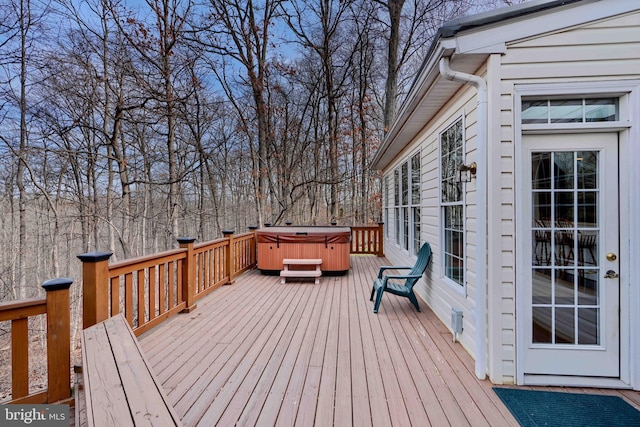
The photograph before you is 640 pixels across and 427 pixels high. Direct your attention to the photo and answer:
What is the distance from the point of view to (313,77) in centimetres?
1254

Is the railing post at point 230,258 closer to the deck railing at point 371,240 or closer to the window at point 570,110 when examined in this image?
the deck railing at point 371,240

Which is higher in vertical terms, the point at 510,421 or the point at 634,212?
the point at 634,212

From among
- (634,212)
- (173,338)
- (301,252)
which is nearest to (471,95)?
(634,212)

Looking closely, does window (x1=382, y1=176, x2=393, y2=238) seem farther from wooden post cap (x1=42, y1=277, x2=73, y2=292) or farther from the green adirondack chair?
wooden post cap (x1=42, y1=277, x2=73, y2=292)

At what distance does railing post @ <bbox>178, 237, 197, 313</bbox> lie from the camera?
3771 mm

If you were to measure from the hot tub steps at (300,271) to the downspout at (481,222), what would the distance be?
3.40 meters

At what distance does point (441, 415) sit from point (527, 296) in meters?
1.16

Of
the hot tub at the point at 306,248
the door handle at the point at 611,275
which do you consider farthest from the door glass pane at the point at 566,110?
the hot tub at the point at 306,248

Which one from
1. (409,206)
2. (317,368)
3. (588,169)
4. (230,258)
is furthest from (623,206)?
(230,258)

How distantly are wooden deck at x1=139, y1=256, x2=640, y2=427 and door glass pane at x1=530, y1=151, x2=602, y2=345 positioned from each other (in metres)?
0.56

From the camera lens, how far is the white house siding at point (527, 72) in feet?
7.37

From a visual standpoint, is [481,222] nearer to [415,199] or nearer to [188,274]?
[415,199]

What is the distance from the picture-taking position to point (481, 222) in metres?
2.36

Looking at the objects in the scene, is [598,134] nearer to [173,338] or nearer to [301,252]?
Answer: [173,338]
